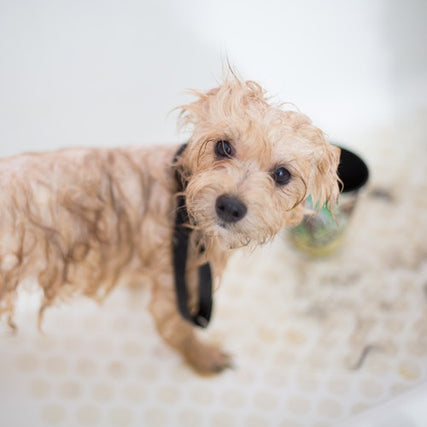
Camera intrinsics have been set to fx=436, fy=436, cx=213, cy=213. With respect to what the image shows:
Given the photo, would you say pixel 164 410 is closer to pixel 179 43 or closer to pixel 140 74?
pixel 140 74

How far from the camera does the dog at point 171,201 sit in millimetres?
1096

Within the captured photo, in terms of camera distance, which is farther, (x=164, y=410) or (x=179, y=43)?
(x=179, y=43)

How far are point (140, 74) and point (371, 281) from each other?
4.83 feet

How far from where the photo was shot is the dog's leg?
159cm

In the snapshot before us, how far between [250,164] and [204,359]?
37.7 inches

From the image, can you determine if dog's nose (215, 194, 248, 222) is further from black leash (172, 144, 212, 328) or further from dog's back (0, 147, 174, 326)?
dog's back (0, 147, 174, 326)

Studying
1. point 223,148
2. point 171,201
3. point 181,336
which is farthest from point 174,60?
point 181,336

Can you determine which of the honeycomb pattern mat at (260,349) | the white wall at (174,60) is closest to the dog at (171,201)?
the honeycomb pattern mat at (260,349)

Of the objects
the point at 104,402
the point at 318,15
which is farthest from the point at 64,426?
the point at 318,15

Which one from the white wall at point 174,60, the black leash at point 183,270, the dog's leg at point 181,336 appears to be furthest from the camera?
the white wall at point 174,60

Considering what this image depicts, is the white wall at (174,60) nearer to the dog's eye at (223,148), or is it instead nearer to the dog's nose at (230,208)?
the dog's eye at (223,148)

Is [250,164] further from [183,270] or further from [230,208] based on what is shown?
[183,270]

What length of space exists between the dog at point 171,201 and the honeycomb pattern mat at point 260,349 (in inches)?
6.2

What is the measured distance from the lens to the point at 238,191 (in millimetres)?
1071
